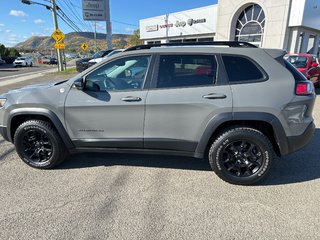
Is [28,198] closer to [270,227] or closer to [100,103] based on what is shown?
[100,103]

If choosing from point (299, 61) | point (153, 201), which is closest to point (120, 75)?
point (153, 201)

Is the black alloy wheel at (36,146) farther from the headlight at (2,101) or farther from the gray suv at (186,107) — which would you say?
the headlight at (2,101)

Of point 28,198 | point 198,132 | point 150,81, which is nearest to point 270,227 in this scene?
point 198,132

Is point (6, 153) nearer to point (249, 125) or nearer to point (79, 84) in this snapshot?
point (79, 84)

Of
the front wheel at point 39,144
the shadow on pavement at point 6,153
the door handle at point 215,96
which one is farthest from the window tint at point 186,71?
the shadow on pavement at point 6,153

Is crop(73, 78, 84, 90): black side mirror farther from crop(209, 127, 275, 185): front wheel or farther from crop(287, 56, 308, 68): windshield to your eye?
crop(287, 56, 308, 68): windshield

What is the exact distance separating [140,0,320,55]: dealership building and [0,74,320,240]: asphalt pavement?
52.2 ft

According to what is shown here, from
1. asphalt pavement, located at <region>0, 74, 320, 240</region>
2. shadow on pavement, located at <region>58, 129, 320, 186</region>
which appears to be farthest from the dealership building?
asphalt pavement, located at <region>0, 74, 320, 240</region>

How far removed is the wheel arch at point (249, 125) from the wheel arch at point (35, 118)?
1.88 metres

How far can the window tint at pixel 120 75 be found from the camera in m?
3.11

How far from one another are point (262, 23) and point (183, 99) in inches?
706

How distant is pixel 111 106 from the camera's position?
3.06 m

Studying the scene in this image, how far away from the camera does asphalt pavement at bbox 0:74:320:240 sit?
7.54 ft

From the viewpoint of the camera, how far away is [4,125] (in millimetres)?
3418
